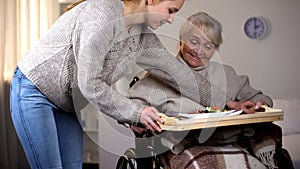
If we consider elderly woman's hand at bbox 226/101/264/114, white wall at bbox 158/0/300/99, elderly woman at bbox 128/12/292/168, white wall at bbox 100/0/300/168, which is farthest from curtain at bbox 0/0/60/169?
elderly woman's hand at bbox 226/101/264/114

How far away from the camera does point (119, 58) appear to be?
1416 millimetres

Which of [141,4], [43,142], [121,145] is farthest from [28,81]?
[121,145]

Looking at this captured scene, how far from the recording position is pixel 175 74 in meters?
1.59

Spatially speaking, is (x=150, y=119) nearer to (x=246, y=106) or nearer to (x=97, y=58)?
(x=97, y=58)

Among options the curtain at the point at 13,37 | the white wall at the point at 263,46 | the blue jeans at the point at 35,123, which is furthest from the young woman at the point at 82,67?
the curtain at the point at 13,37

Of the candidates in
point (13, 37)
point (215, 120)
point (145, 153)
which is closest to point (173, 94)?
point (145, 153)

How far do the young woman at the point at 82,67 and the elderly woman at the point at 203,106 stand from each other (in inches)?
10.8

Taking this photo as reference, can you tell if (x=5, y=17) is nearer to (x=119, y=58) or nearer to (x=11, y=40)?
(x=11, y=40)

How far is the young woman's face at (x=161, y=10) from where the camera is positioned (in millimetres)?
1418

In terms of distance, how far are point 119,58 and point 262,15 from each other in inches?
79.7

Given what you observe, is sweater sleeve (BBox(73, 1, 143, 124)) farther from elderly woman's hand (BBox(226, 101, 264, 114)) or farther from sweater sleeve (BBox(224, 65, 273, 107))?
sweater sleeve (BBox(224, 65, 273, 107))

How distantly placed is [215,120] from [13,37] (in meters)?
2.18

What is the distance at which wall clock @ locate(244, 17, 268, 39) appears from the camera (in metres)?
3.19

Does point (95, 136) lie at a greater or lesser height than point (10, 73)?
lesser
